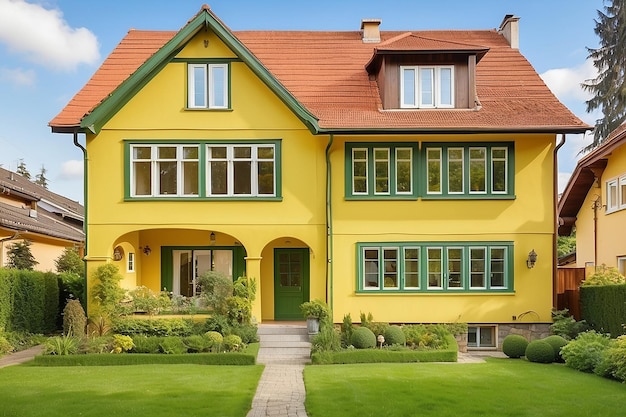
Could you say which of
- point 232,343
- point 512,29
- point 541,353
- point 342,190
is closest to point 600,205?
point 512,29

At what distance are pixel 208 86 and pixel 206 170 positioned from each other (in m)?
2.53

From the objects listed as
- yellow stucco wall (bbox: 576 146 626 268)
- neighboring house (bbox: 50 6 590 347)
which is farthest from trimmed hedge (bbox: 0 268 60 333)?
yellow stucco wall (bbox: 576 146 626 268)

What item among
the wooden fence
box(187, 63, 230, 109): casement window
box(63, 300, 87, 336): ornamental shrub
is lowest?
box(63, 300, 87, 336): ornamental shrub

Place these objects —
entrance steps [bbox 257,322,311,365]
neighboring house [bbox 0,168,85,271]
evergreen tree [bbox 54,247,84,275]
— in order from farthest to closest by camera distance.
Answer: evergreen tree [bbox 54,247,84,275] → neighboring house [bbox 0,168,85,271] → entrance steps [bbox 257,322,311,365]

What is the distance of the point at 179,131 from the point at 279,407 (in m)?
11.4

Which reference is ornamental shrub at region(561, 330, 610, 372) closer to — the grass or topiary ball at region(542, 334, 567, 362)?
the grass

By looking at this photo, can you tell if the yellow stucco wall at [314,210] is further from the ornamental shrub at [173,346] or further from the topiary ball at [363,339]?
the ornamental shrub at [173,346]

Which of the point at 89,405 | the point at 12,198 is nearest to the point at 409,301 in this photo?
the point at 89,405

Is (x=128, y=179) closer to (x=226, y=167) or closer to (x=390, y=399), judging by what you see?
(x=226, y=167)

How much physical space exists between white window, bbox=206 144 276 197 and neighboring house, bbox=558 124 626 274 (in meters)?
10.5

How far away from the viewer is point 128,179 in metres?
21.7

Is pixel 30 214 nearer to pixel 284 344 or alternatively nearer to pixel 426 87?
pixel 284 344

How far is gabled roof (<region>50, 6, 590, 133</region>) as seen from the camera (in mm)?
21156

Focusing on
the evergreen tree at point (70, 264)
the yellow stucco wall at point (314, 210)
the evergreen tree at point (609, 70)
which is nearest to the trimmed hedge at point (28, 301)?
the yellow stucco wall at point (314, 210)
